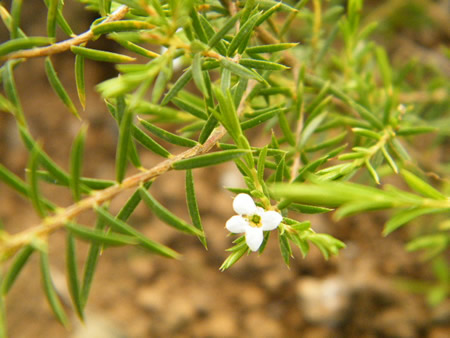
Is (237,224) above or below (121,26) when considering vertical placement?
below

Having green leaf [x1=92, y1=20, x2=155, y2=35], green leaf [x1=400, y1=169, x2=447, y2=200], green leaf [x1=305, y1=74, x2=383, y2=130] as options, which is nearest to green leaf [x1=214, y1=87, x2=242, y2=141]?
green leaf [x1=92, y1=20, x2=155, y2=35]

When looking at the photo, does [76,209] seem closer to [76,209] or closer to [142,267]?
[76,209]

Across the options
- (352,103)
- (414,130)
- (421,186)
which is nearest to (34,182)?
(421,186)

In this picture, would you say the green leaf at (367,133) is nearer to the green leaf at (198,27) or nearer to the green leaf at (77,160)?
the green leaf at (198,27)

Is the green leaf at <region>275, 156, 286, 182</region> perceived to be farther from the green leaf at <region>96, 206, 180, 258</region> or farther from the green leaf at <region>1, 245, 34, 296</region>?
the green leaf at <region>1, 245, 34, 296</region>

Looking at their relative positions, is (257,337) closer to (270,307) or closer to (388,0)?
(270,307)

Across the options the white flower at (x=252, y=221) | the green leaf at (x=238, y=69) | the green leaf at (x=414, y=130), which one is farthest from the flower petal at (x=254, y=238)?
the green leaf at (x=414, y=130)

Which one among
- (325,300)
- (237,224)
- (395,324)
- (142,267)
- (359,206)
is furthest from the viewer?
(142,267)
